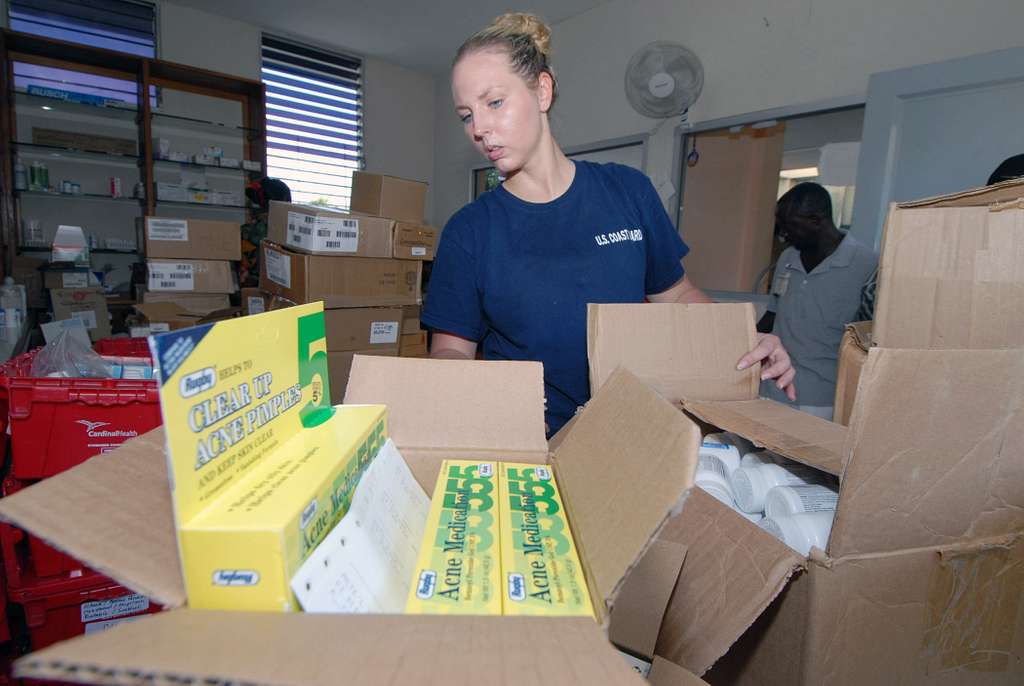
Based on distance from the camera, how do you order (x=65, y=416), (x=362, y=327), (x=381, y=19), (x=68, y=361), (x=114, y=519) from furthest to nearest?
(x=381, y=19) → (x=362, y=327) → (x=68, y=361) → (x=65, y=416) → (x=114, y=519)

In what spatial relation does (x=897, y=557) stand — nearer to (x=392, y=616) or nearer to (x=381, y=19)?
(x=392, y=616)

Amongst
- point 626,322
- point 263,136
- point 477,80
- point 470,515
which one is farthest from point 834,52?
point 263,136

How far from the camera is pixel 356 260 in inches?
104

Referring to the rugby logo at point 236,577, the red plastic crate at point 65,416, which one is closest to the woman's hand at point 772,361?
the rugby logo at point 236,577

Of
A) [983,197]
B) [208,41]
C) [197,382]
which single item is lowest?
[197,382]

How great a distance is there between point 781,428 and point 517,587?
550mm

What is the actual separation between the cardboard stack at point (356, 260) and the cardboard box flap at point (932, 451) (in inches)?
89.4

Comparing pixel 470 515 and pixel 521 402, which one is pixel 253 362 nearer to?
pixel 470 515

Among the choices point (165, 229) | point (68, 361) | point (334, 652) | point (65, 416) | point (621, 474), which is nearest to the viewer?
point (334, 652)

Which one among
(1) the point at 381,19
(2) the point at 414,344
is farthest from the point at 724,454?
(1) the point at 381,19

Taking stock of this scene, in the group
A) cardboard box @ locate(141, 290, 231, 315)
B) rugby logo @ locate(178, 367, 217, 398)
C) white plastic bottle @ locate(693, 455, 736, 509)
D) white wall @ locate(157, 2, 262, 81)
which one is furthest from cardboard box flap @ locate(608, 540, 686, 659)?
white wall @ locate(157, 2, 262, 81)

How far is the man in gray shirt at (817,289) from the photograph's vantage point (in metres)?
2.20

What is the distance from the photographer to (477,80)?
1106 millimetres

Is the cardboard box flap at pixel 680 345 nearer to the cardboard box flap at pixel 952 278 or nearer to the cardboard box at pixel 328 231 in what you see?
the cardboard box flap at pixel 952 278
